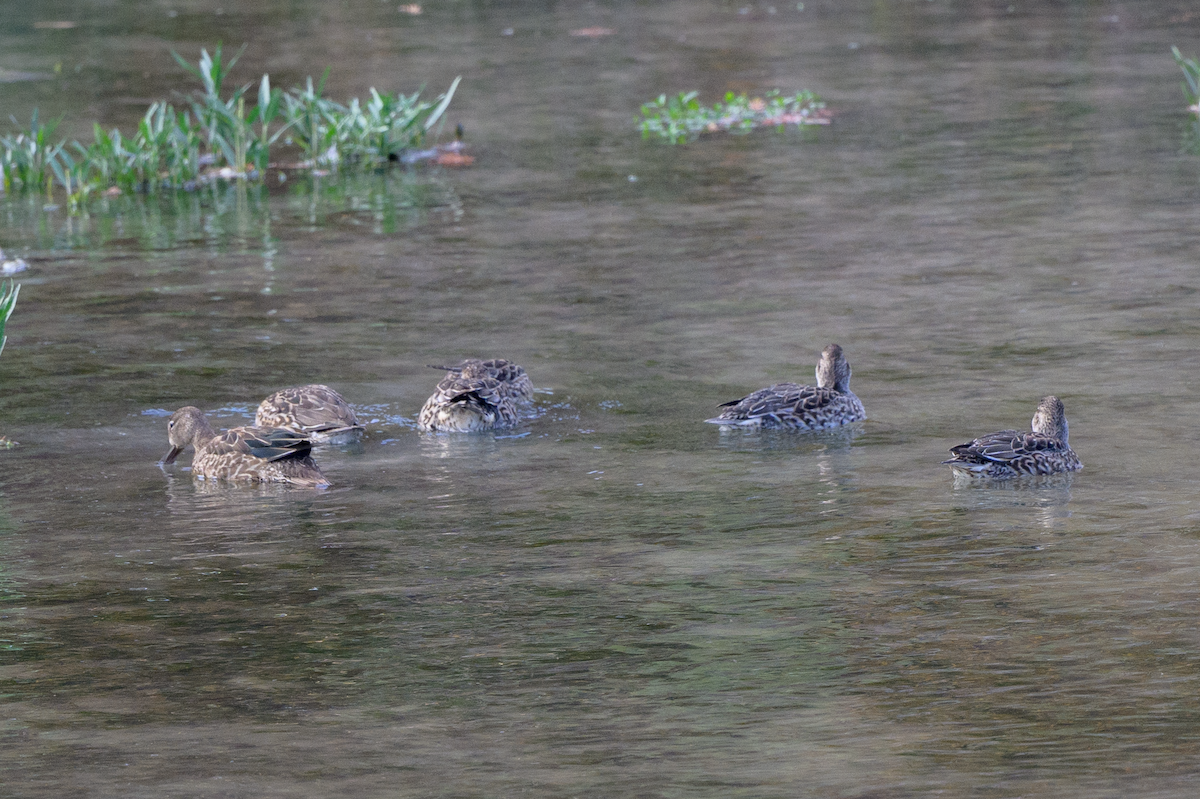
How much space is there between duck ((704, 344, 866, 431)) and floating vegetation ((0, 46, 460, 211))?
9381 millimetres

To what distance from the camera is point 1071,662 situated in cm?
696

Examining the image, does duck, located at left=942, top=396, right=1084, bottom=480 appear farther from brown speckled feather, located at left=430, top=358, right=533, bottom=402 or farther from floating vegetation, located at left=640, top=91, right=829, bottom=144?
floating vegetation, located at left=640, top=91, right=829, bottom=144

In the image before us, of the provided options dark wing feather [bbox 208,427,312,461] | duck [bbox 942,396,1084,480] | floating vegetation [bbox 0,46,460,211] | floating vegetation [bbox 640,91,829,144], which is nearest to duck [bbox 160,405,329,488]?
dark wing feather [bbox 208,427,312,461]

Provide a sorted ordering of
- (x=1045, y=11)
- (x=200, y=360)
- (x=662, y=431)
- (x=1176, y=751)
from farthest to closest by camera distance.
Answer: (x=1045, y=11) < (x=200, y=360) < (x=662, y=431) < (x=1176, y=751)

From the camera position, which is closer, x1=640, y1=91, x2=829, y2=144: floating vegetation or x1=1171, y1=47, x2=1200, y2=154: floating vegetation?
x1=1171, y1=47, x2=1200, y2=154: floating vegetation

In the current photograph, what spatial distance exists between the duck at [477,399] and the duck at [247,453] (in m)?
0.96

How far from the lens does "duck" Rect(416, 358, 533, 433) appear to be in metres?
10.8

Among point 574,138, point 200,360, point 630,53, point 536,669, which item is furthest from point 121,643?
point 630,53

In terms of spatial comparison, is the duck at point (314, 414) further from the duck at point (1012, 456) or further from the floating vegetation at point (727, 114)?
the floating vegetation at point (727, 114)

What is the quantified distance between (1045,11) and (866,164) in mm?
14769

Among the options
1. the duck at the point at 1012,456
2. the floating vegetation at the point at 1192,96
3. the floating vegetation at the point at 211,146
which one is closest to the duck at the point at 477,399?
the duck at the point at 1012,456

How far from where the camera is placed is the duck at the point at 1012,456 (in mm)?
9453

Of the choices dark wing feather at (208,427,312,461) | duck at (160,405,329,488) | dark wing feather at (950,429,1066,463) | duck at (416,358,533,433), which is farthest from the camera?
duck at (416,358,533,433)

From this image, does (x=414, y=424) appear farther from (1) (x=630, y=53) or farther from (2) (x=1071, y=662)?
(1) (x=630, y=53)
